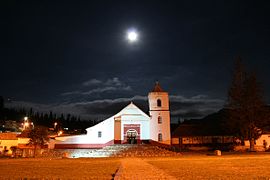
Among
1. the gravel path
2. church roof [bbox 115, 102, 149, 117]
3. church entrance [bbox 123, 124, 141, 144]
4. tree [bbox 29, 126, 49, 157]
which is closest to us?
the gravel path

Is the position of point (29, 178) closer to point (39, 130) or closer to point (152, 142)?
point (39, 130)

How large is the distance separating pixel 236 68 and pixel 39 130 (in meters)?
26.7

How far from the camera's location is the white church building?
136ft

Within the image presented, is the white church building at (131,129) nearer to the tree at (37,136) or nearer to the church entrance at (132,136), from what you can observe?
the church entrance at (132,136)

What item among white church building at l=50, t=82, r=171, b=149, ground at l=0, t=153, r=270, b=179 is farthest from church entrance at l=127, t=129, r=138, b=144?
ground at l=0, t=153, r=270, b=179

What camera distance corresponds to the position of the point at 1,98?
359ft

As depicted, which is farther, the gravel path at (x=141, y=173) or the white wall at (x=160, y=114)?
the white wall at (x=160, y=114)

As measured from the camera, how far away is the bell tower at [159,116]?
44750 mm

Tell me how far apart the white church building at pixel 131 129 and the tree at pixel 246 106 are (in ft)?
35.1

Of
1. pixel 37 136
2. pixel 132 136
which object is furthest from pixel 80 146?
pixel 132 136

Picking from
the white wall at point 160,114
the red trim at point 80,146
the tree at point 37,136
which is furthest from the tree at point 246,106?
the tree at point 37,136

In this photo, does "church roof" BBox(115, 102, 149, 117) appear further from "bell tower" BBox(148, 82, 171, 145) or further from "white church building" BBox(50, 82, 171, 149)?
"bell tower" BBox(148, 82, 171, 145)

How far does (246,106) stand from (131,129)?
16.1 metres

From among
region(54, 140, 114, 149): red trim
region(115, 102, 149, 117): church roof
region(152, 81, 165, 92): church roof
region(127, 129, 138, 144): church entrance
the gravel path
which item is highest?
region(152, 81, 165, 92): church roof
